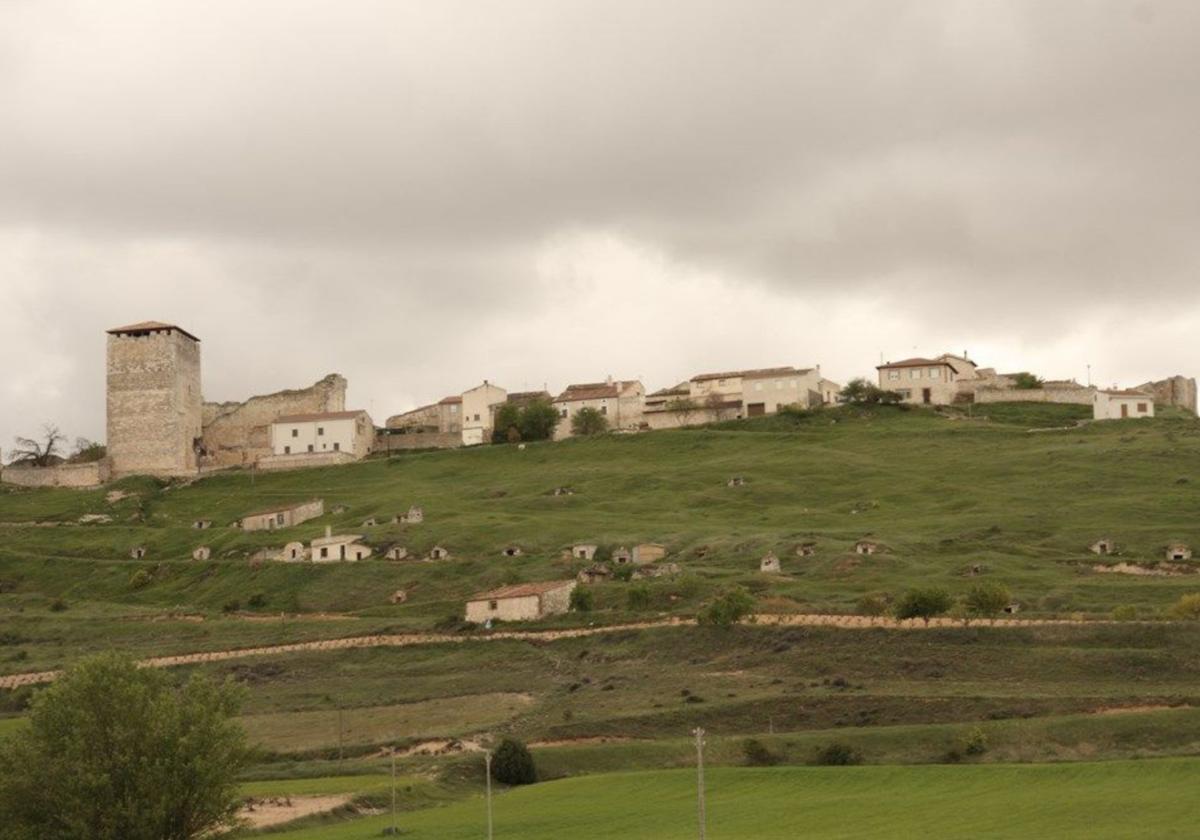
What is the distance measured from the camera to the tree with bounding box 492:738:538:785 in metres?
62.0

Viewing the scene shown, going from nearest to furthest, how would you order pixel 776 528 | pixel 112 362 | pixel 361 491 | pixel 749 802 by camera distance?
pixel 749 802 < pixel 776 528 < pixel 361 491 < pixel 112 362

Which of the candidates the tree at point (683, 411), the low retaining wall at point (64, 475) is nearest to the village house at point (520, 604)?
the tree at point (683, 411)

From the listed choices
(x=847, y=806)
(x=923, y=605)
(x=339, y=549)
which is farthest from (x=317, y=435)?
(x=847, y=806)

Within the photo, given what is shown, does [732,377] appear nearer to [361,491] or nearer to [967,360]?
[967,360]

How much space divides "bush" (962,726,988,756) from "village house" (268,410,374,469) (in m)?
98.4

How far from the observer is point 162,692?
56438 millimetres

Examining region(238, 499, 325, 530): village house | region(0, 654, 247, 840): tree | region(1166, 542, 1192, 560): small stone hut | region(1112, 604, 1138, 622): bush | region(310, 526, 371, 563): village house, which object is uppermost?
region(238, 499, 325, 530): village house

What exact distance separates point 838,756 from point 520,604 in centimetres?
3310

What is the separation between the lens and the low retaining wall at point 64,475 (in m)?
151

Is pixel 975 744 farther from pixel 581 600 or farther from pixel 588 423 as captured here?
pixel 588 423

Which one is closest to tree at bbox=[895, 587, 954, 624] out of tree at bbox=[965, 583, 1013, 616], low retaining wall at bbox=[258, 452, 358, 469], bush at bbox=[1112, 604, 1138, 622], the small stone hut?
tree at bbox=[965, 583, 1013, 616]

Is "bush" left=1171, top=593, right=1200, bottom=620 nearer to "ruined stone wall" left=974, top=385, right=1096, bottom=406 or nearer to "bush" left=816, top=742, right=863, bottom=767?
"bush" left=816, top=742, right=863, bottom=767

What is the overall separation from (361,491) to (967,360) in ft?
216

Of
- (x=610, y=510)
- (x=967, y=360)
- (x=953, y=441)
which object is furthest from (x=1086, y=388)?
(x=610, y=510)
